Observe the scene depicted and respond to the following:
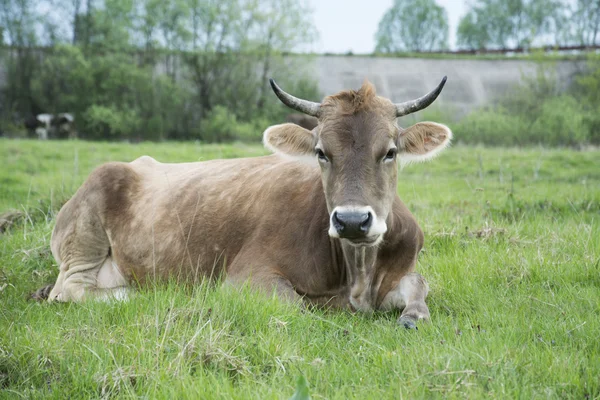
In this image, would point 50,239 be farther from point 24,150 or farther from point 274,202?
point 24,150

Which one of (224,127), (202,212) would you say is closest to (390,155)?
(202,212)

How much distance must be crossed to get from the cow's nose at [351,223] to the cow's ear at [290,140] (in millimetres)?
1277

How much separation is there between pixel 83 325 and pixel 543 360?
3111 millimetres

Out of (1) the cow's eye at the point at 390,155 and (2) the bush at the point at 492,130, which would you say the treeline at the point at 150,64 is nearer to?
(2) the bush at the point at 492,130

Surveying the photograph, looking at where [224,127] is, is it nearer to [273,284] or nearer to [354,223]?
[273,284]

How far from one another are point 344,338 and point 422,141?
7.04 ft

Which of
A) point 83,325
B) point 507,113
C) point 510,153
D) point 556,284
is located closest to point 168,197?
point 83,325

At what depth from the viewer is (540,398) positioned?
3.14 m

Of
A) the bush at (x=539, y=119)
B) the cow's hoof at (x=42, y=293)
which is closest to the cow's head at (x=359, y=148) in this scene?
the cow's hoof at (x=42, y=293)

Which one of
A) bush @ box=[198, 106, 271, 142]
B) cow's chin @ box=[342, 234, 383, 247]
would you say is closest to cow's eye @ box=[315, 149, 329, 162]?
cow's chin @ box=[342, 234, 383, 247]

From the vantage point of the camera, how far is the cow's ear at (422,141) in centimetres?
554

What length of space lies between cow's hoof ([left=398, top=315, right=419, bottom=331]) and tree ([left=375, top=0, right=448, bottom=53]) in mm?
79552

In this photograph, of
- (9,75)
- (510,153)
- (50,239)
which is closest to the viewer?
(50,239)

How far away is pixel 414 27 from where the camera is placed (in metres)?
82.2
